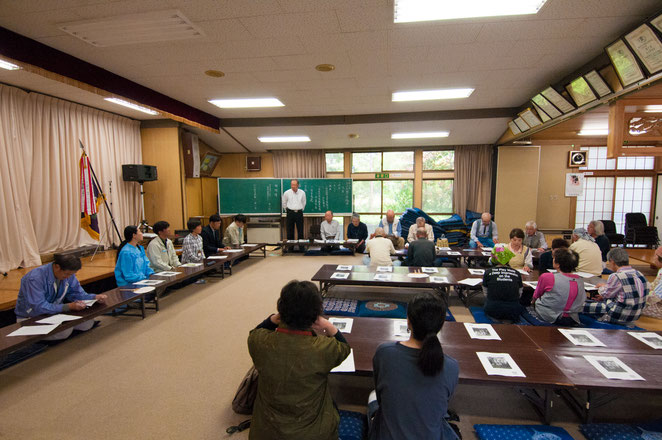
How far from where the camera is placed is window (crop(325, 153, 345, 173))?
923 cm

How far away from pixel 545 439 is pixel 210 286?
474 cm

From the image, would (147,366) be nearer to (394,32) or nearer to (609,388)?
(609,388)

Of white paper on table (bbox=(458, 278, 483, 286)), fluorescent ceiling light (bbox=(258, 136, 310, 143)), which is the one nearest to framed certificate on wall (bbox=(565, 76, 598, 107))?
white paper on table (bbox=(458, 278, 483, 286))

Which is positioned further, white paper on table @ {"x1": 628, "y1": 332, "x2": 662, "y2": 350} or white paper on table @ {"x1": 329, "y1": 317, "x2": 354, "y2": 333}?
white paper on table @ {"x1": 329, "y1": 317, "x2": 354, "y2": 333}

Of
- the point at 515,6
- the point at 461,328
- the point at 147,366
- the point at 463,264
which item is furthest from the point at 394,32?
the point at 463,264

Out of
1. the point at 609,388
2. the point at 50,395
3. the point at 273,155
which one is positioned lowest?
the point at 50,395

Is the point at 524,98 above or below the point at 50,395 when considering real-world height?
above

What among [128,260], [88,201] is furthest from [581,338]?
[88,201]

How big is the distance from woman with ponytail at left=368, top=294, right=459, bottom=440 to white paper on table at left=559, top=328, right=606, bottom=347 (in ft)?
4.53

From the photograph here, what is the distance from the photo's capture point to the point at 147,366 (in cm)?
284

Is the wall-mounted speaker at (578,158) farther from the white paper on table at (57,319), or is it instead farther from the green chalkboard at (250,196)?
the white paper on table at (57,319)

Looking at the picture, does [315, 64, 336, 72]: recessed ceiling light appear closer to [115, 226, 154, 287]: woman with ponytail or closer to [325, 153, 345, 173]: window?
[115, 226, 154, 287]: woman with ponytail

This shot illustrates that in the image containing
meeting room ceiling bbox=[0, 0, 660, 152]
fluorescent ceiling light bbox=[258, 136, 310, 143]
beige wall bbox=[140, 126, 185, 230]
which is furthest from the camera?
fluorescent ceiling light bbox=[258, 136, 310, 143]

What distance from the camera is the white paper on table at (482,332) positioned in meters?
2.24
